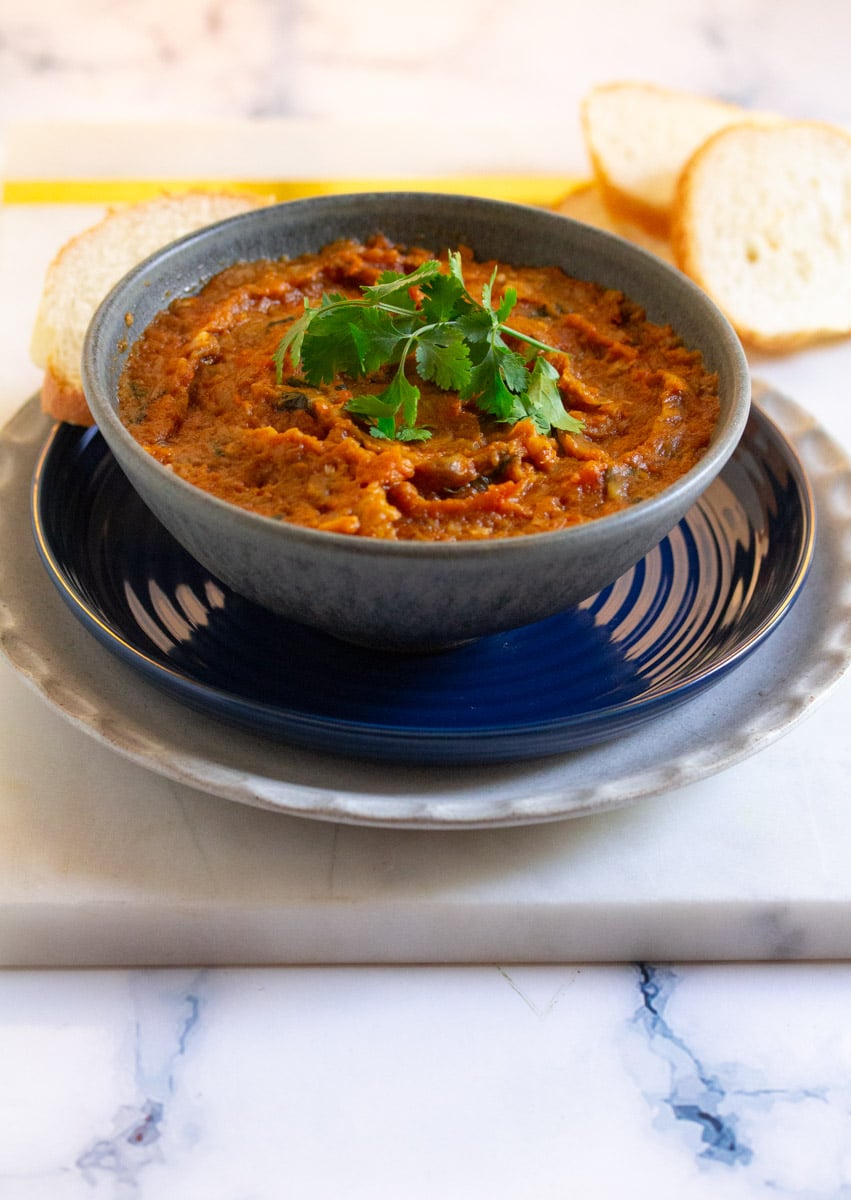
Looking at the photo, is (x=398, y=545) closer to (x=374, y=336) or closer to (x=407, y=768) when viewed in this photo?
(x=407, y=768)

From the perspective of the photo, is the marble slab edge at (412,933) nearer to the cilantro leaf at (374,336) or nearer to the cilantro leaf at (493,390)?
the cilantro leaf at (493,390)

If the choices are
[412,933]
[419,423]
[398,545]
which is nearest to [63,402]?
[419,423]

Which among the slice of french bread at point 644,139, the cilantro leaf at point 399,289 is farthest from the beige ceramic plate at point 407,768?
the slice of french bread at point 644,139

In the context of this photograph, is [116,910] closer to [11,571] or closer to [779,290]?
[11,571]

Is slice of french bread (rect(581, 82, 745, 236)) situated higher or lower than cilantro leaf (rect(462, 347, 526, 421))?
higher

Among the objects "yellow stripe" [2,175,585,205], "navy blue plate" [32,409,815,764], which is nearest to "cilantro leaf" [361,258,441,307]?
"navy blue plate" [32,409,815,764]

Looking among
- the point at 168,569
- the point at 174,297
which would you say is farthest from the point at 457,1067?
the point at 174,297

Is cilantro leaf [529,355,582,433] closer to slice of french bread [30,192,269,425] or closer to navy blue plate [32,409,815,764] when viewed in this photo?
navy blue plate [32,409,815,764]
